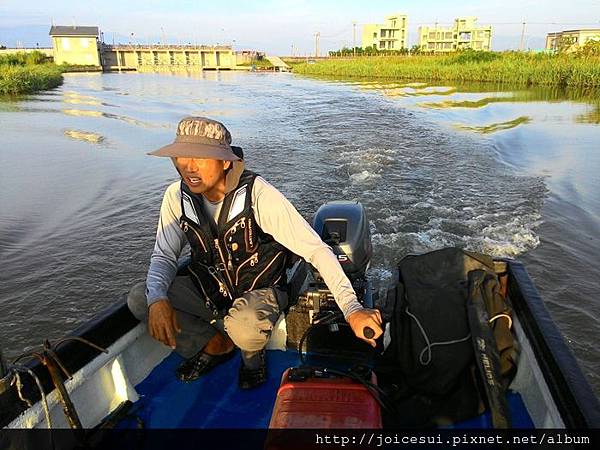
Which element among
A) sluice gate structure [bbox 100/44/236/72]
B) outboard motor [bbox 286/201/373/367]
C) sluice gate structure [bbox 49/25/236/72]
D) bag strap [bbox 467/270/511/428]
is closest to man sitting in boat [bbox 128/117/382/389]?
outboard motor [bbox 286/201/373/367]

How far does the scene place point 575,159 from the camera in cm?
979

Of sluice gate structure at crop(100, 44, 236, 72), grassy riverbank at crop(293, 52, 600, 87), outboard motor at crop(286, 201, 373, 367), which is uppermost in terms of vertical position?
sluice gate structure at crop(100, 44, 236, 72)

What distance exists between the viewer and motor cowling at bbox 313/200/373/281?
2.92 metres

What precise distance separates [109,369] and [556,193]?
7.57m

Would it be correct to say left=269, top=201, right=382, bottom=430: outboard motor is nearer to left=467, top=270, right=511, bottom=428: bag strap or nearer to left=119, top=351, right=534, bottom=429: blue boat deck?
left=119, top=351, right=534, bottom=429: blue boat deck

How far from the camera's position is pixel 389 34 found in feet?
294

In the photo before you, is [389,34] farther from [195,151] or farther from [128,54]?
[195,151]

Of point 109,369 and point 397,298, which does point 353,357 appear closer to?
point 397,298

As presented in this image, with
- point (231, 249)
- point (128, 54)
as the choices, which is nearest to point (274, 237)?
point (231, 249)

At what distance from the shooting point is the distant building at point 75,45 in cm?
6962

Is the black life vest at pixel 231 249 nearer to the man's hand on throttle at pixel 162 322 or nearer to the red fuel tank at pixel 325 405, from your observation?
the man's hand on throttle at pixel 162 322

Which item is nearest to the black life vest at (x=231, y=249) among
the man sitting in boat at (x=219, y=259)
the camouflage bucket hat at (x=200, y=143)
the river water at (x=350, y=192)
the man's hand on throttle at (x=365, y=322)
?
the man sitting in boat at (x=219, y=259)

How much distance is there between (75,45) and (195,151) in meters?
81.5

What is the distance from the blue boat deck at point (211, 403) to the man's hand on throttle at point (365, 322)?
2.48 ft
